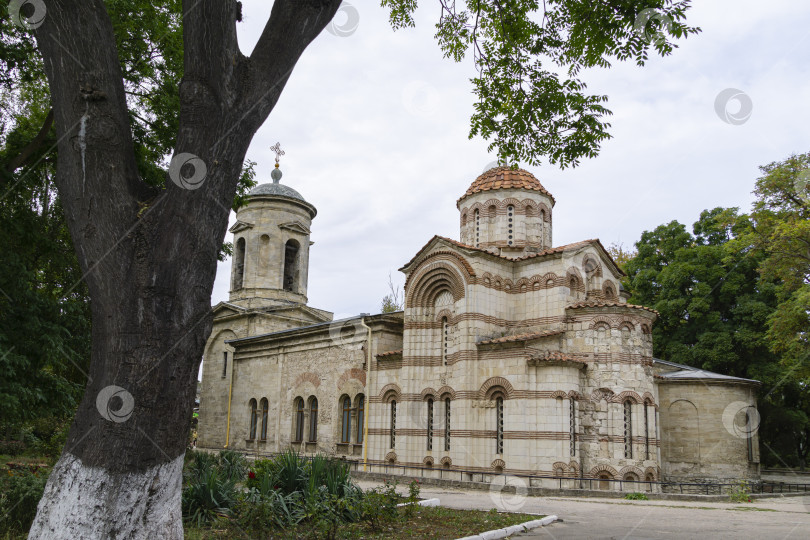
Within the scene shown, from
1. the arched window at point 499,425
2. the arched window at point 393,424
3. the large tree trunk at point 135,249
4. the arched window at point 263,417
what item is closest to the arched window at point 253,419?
the arched window at point 263,417

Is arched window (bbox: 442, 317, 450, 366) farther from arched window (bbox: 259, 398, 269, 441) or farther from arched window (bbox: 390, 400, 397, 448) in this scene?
arched window (bbox: 259, 398, 269, 441)

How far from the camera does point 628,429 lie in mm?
17719

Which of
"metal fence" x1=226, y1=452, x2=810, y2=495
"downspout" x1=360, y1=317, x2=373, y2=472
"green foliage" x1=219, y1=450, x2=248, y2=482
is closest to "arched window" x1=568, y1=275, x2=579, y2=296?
"metal fence" x1=226, y1=452, x2=810, y2=495

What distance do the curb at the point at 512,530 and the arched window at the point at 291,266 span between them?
22.3 metres

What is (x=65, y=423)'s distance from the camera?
21.0 metres

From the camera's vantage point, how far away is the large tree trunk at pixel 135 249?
5.16 meters

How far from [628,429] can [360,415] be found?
30.8 feet

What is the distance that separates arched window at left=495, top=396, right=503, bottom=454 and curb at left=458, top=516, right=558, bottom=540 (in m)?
7.89

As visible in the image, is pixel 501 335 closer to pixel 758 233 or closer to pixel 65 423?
pixel 758 233

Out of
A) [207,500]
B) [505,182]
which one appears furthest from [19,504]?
[505,182]

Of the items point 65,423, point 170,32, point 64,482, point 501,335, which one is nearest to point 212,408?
point 65,423

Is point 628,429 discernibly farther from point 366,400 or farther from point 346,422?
point 346,422

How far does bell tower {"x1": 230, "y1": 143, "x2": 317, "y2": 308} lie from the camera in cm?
2977

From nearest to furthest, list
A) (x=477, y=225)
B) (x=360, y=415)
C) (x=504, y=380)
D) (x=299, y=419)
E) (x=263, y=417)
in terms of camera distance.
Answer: (x=504, y=380), (x=477, y=225), (x=360, y=415), (x=299, y=419), (x=263, y=417)
